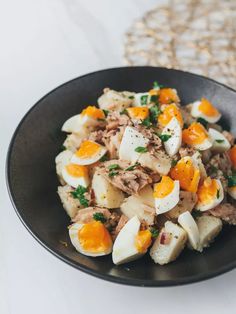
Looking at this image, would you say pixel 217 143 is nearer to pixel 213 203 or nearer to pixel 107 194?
pixel 213 203

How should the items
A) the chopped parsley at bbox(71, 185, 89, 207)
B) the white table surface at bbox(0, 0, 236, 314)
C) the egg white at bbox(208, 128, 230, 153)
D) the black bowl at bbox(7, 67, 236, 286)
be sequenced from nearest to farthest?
the black bowl at bbox(7, 67, 236, 286), the white table surface at bbox(0, 0, 236, 314), the chopped parsley at bbox(71, 185, 89, 207), the egg white at bbox(208, 128, 230, 153)

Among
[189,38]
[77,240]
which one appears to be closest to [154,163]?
[77,240]

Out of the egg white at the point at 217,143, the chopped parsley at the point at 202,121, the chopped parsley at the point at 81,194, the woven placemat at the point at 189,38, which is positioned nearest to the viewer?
the chopped parsley at the point at 81,194

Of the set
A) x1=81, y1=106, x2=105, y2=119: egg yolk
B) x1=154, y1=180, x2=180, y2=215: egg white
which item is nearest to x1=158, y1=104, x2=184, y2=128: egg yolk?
x1=81, y1=106, x2=105, y2=119: egg yolk

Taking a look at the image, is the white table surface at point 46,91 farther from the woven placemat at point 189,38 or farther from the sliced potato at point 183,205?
the sliced potato at point 183,205

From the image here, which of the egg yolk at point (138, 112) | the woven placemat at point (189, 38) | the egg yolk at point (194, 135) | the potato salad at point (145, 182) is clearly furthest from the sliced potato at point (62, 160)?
the woven placemat at point (189, 38)

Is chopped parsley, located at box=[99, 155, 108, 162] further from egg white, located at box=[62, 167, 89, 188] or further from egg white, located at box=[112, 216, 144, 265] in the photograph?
egg white, located at box=[112, 216, 144, 265]
